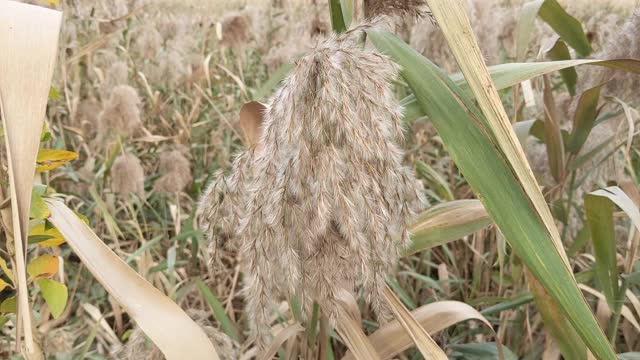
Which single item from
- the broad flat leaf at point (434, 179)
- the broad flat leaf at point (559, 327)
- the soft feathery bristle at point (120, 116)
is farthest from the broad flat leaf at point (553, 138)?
the soft feathery bristle at point (120, 116)

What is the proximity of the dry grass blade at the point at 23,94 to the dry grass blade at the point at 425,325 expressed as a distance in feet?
1.67

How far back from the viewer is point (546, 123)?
1.24m

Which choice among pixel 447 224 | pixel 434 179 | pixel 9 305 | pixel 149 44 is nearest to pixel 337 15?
pixel 447 224

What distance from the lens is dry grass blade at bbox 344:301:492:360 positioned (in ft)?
2.97

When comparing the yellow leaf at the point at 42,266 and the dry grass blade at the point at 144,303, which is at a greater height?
the dry grass blade at the point at 144,303

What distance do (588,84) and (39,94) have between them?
41.3 inches

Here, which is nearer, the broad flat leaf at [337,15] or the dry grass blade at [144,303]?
the dry grass blade at [144,303]

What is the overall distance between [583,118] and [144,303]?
919 millimetres

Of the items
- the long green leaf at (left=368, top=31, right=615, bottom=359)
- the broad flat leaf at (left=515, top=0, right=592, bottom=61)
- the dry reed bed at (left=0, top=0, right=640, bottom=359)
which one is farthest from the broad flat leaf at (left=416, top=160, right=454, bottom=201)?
the long green leaf at (left=368, top=31, right=615, bottom=359)

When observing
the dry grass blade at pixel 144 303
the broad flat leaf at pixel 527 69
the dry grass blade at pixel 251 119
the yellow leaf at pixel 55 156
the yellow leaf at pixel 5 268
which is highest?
the broad flat leaf at pixel 527 69

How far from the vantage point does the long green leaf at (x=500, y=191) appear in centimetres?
60

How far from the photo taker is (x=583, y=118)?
3.95 feet

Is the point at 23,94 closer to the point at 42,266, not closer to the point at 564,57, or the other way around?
the point at 42,266

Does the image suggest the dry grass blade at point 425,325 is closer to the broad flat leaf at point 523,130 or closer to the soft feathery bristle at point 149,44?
the broad flat leaf at point 523,130
